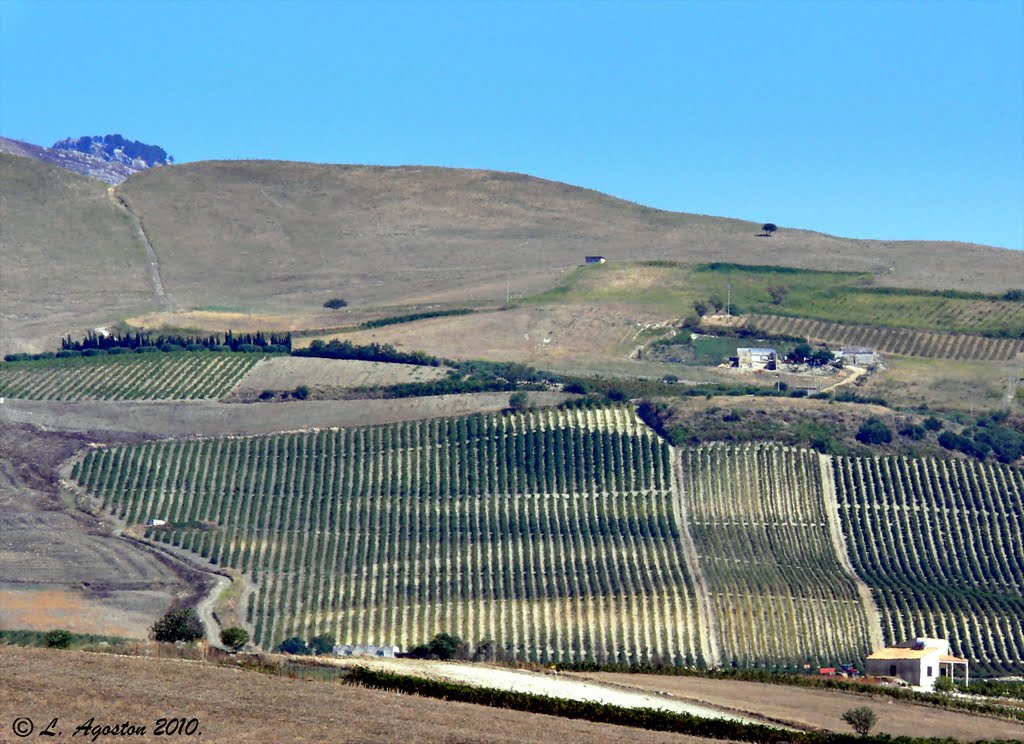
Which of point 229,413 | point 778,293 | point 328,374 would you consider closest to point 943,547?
point 229,413

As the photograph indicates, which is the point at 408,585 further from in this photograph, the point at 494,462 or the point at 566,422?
the point at 566,422

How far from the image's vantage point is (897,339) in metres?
167

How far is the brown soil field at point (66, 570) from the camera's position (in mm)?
95438

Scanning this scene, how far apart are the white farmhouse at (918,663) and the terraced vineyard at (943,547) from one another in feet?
30.0

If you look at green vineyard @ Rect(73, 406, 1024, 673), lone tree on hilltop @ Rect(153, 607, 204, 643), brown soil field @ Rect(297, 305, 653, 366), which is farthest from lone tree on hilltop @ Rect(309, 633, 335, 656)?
brown soil field @ Rect(297, 305, 653, 366)

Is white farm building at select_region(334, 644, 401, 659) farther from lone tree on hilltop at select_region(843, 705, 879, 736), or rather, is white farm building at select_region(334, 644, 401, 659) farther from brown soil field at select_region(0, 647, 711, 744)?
lone tree on hilltop at select_region(843, 705, 879, 736)

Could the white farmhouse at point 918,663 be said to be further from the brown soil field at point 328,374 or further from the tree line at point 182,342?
the tree line at point 182,342

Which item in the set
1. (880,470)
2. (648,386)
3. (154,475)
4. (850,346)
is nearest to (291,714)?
(154,475)

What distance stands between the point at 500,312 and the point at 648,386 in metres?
33.6

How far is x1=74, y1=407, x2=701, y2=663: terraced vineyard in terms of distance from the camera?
99062 millimetres

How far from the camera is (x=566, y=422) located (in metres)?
130

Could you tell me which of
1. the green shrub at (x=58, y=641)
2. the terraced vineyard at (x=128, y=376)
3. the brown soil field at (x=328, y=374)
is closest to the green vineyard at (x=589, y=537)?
the brown soil field at (x=328, y=374)

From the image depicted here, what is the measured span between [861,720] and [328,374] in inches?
3603

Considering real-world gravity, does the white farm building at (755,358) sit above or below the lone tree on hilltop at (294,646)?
above
